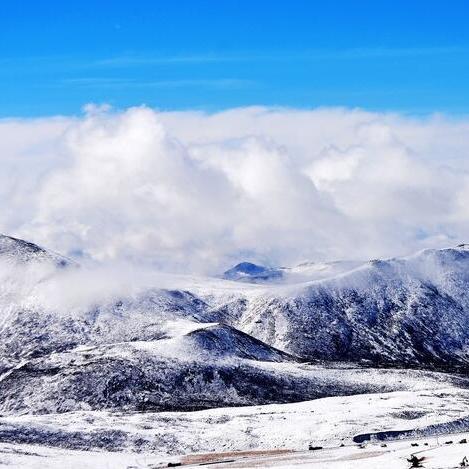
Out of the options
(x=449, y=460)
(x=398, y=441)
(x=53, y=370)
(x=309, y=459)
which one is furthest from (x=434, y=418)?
(x=53, y=370)

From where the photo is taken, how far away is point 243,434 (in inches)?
4764

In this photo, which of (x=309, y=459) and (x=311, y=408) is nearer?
(x=309, y=459)

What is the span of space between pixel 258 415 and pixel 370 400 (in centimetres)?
2373

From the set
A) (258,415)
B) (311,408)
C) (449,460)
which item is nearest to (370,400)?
(311,408)

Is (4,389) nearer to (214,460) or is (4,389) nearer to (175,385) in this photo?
(175,385)

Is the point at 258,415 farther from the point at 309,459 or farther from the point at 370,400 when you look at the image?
the point at 309,459

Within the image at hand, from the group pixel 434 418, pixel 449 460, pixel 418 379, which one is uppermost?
pixel 418 379

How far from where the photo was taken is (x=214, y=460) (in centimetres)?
10344

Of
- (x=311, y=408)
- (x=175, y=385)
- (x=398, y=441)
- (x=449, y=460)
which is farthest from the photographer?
(x=175, y=385)

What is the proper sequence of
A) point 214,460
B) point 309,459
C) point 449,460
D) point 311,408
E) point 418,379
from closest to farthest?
1. point 449,460
2. point 309,459
3. point 214,460
4. point 311,408
5. point 418,379

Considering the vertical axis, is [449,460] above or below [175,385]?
below

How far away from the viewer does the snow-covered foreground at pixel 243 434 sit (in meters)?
100

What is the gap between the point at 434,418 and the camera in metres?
132

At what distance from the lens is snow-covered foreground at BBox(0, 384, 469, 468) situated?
100 meters
